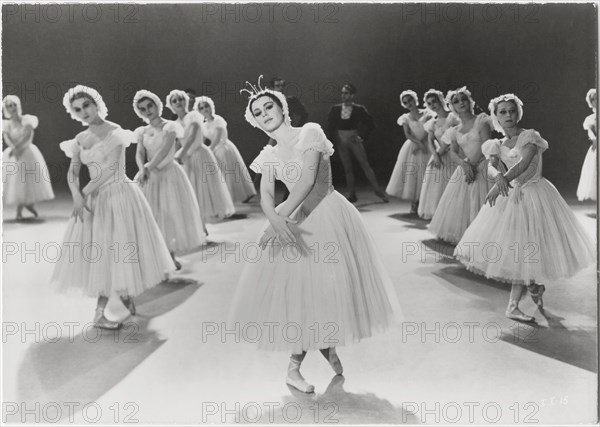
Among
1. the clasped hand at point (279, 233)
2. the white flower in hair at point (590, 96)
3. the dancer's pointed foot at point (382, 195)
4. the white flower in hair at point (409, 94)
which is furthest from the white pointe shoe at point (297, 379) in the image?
the white flower in hair at point (590, 96)

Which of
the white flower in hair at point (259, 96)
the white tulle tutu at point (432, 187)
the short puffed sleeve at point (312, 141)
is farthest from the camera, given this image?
the white tulle tutu at point (432, 187)

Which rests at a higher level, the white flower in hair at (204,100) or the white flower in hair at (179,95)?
the white flower in hair at (179,95)

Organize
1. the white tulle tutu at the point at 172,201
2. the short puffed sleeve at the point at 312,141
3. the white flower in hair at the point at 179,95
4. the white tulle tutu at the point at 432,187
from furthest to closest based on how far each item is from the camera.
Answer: the white tulle tutu at the point at 172,201 → the white tulle tutu at the point at 432,187 → the white flower in hair at the point at 179,95 → the short puffed sleeve at the point at 312,141

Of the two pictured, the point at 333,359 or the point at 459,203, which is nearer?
the point at 333,359

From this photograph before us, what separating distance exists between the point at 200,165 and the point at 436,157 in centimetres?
146

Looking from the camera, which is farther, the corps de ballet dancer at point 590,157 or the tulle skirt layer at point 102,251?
the tulle skirt layer at point 102,251

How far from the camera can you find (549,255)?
4.16 meters

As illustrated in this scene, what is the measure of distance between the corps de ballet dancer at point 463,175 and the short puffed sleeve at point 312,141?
98 cm

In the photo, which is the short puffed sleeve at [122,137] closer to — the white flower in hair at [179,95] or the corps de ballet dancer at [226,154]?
the white flower in hair at [179,95]

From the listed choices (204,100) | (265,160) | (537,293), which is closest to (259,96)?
(265,160)

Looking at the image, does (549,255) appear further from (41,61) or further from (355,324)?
(41,61)

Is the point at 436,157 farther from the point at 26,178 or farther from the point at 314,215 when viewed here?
the point at 26,178

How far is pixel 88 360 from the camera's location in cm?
393

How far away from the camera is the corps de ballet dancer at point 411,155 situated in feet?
13.3
